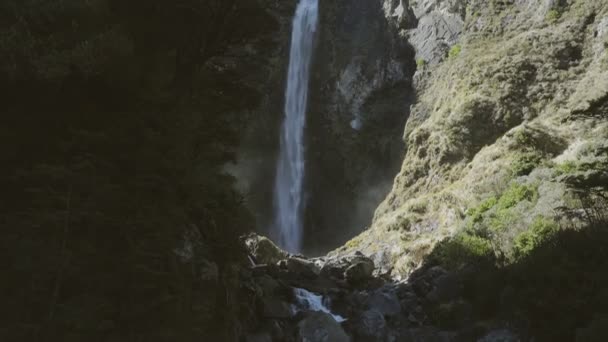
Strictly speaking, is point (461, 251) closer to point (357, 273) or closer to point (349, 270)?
point (357, 273)

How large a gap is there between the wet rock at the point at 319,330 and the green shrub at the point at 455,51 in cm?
2081

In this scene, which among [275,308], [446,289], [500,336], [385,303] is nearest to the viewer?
[500,336]

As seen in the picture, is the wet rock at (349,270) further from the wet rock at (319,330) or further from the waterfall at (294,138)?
the waterfall at (294,138)

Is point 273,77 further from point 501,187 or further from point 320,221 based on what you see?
point 501,187

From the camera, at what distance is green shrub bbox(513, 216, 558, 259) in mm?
10946

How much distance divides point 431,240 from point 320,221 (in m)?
16.0

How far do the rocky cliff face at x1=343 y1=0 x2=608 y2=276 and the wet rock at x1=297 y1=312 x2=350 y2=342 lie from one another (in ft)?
15.5

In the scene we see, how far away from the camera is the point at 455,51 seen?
2733cm

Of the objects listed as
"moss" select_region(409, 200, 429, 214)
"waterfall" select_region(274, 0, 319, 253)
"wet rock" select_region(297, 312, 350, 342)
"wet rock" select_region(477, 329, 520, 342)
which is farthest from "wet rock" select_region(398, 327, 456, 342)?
"waterfall" select_region(274, 0, 319, 253)

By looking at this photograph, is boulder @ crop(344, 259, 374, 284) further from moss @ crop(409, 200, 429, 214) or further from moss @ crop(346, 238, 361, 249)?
moss @ crop(346, 238, 361, 249)

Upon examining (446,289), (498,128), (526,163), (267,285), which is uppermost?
(498,128)

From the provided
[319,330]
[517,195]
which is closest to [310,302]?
[319,330]

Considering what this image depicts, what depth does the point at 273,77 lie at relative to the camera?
35.0 m

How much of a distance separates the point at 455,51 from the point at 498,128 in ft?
27.6
